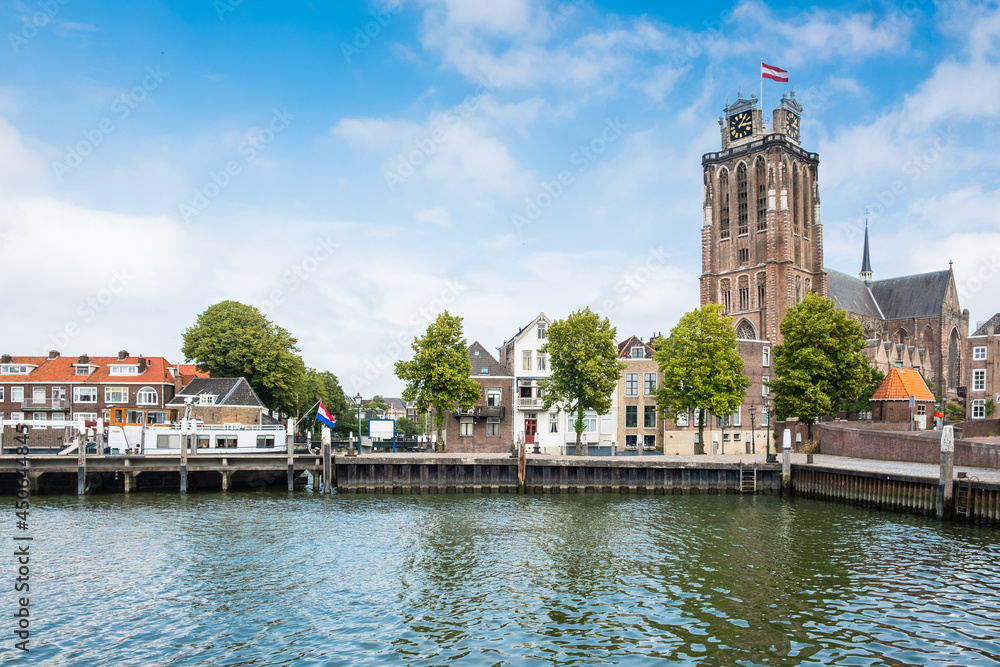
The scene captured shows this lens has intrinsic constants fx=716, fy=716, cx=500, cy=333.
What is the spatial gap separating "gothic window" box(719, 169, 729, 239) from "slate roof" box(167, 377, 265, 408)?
73.6m

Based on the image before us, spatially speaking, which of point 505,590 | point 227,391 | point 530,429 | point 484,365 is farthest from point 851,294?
point 505,590

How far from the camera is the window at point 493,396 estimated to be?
6500cm

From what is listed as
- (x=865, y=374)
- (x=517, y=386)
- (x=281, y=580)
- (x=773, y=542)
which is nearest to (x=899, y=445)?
(x=865, y=374)

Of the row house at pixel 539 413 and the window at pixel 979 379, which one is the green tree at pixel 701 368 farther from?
the window at pixel 979 379

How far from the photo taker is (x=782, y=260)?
98.3 metres

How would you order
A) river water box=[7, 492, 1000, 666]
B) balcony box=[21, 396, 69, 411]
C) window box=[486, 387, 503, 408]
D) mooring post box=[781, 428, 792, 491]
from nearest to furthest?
1. river water box=[7, 492, 1000, 666]
2. mooring post box=[781, 428, 792, 491]
3. window box=[486, 387, 503, 408]
4. balcony box=[21, 396, 69, 411]

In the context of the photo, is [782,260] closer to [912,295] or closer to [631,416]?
[912,295]

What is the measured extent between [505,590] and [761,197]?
309ft

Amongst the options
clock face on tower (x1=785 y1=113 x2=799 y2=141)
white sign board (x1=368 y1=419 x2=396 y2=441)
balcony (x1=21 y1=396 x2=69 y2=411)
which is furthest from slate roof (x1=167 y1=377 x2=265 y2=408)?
clock face on tower (x1=785 y1=113 x2=799 y2=141)

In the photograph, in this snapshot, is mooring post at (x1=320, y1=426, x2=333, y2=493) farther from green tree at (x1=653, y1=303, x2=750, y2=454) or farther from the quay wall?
the quay wall

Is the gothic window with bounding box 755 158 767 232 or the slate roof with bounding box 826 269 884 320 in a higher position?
the gothic window with bounding box 755 158 767 232

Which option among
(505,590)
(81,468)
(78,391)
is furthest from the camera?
(78,391)

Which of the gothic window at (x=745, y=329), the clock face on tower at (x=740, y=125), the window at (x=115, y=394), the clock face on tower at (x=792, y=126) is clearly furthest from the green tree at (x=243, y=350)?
the clock face on tower at (x=792, y=126)

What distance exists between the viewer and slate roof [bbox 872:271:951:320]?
346 ft
